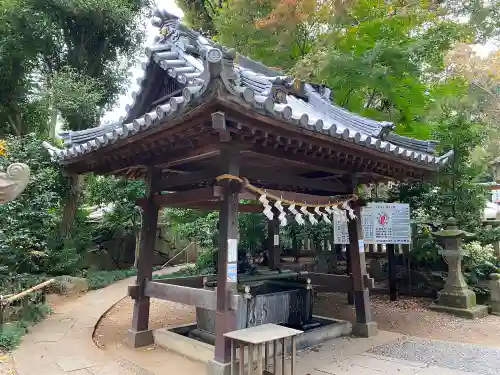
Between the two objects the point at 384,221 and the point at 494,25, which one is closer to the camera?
the point at 384,221

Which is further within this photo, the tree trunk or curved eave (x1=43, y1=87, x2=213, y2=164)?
the tree trunk

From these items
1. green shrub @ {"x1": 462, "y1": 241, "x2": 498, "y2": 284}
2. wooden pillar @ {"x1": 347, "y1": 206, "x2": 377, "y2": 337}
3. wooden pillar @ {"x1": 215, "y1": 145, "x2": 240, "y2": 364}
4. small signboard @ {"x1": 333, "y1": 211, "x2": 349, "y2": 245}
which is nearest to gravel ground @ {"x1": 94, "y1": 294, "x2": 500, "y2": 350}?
wooden pillar @ {"x1": 347, "y1": 206, "x2": 377, "y2": 337}

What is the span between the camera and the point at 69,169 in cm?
649

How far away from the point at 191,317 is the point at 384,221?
4948mm

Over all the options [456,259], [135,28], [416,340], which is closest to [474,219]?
[456,259]

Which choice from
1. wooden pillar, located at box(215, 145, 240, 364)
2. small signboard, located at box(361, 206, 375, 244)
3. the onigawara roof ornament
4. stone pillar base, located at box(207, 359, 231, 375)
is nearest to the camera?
the onigawara roof ornament

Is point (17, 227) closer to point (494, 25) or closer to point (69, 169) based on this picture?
point (69, 169)

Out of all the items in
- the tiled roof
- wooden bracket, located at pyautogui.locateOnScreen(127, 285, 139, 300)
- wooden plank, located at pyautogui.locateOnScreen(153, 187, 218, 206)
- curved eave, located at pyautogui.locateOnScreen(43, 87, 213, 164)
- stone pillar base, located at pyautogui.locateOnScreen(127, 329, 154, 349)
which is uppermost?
the tiled roof

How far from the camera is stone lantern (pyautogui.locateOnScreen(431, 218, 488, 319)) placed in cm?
818

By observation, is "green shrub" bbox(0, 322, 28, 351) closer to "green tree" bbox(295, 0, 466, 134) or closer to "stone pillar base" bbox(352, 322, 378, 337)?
"stone pillar base" bbox(352, 322, 378, 337)

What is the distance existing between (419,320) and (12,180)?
25.5 feet

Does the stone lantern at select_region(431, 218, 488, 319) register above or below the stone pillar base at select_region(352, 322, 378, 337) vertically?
above

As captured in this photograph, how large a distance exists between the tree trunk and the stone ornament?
34.0 ft

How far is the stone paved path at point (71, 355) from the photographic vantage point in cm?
486
